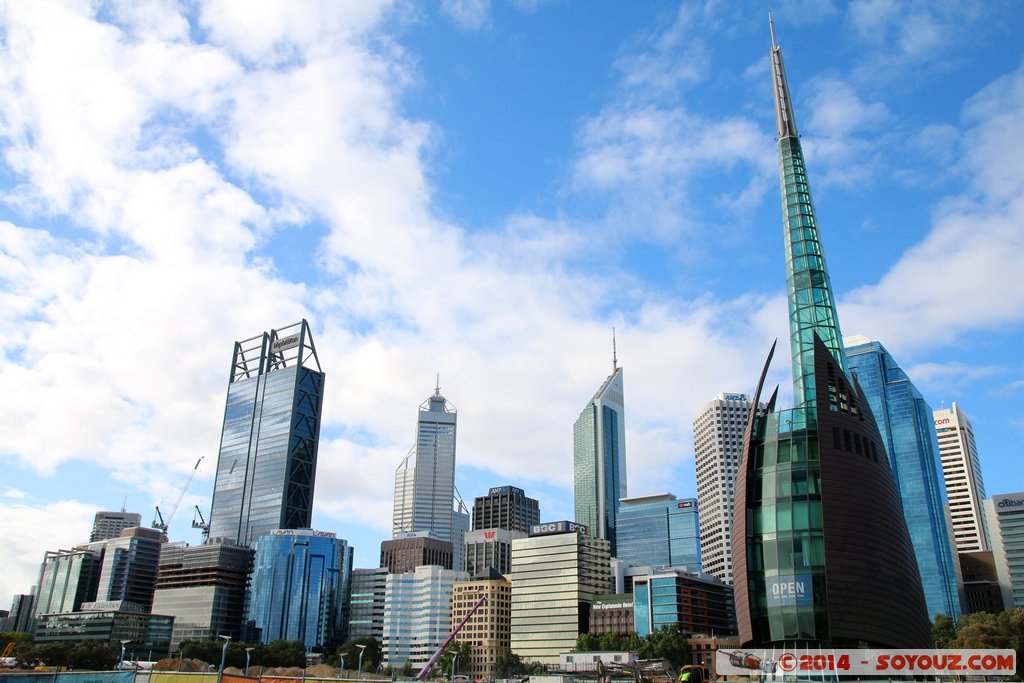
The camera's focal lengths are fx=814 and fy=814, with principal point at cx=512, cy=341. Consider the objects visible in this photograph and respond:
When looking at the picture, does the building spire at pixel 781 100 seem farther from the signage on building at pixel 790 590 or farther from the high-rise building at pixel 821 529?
the signage on building at pixel 790 590

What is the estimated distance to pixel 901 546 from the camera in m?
84.7

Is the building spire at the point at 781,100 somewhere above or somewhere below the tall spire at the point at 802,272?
above

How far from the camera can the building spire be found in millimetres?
111500

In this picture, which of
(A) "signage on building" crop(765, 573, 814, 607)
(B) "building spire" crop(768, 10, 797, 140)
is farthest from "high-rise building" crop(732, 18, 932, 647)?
(B) "building spire" crop(768, 10, 797, 140)

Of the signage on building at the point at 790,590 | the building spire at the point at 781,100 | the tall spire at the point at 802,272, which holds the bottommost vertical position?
the signage on building at the point at 790,590

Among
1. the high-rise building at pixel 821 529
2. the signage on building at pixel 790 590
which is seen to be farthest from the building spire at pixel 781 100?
the signage on building at pixel 790 590

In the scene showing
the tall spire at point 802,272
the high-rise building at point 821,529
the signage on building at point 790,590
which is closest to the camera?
the high-rise building at point 821,529

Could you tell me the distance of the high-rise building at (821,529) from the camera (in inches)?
3049

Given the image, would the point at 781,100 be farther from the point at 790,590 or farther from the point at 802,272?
the point at 790,590

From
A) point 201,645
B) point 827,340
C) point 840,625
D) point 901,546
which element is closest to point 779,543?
point 840,625

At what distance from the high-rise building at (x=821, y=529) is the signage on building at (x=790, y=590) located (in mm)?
97

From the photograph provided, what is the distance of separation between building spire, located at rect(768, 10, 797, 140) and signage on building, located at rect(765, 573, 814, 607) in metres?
61.1

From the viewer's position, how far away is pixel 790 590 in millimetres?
78500

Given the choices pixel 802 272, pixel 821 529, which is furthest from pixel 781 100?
pixel 821 529
